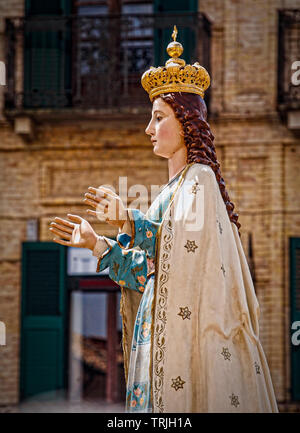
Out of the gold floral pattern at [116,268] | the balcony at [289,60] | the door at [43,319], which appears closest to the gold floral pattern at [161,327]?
the gold floral pattern at [116,268]

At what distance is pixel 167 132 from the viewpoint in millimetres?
4953

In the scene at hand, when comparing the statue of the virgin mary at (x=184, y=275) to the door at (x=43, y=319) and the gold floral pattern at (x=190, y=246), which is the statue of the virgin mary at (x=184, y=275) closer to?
the gold floral pattern at (x=190, y=246)

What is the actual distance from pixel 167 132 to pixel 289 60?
708cm

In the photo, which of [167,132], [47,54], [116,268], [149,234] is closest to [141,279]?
[116,268]

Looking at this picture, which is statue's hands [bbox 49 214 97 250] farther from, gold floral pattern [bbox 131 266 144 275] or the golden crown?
the golden crown

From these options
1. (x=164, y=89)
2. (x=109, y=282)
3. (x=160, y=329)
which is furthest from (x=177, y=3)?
(x=160, y=329)

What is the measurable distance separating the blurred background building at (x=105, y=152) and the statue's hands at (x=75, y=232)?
21.9ft

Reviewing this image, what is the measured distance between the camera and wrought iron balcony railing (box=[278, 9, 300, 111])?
457 inches

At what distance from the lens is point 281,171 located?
11.6 metres

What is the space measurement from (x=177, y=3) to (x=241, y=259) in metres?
7.67

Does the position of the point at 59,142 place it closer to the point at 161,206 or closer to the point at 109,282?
the point at 109,282

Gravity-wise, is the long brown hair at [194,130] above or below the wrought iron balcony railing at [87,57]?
below

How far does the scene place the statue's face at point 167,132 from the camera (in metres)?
4.95

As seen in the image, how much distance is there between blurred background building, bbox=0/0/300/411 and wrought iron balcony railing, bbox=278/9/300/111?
2cm
